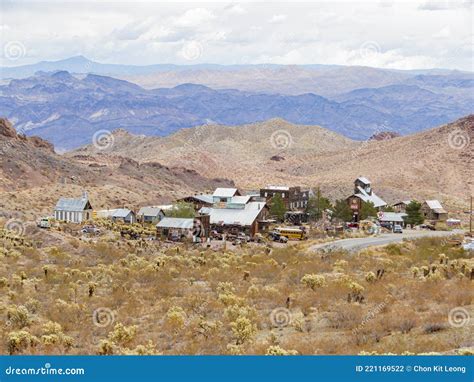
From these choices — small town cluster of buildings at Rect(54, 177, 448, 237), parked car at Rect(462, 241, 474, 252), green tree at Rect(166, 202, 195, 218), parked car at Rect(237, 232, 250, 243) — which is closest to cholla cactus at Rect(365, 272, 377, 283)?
parked car at Rect(462, 241, 474, 252)

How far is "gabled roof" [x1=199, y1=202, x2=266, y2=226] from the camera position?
197 feet

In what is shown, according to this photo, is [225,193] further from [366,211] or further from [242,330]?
[242,330]

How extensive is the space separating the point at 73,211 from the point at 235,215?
17270mm

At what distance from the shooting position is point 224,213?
201 ft

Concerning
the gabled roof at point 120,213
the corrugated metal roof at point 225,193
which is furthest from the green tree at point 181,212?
the corrugated metal roof at point 225,193

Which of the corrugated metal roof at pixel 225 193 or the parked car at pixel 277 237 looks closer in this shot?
the parked car at pixel 277 237

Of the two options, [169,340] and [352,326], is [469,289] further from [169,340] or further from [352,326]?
[169,340]

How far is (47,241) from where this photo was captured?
156ft

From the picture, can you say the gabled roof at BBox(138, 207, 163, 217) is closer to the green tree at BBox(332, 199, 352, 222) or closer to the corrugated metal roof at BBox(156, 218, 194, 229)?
the corrugated metal roof at BBox(156, 218, 194, 229)

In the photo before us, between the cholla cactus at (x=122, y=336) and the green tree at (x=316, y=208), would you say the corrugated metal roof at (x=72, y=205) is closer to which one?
the green tree at (x=316, y=208)

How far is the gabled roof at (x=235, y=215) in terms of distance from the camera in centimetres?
5994

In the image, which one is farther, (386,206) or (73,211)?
(386,206)

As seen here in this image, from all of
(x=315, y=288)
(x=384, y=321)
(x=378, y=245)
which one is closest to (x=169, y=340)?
(x=384, y=321)

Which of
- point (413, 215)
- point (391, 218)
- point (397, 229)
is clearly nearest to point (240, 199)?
point (391, 218)
